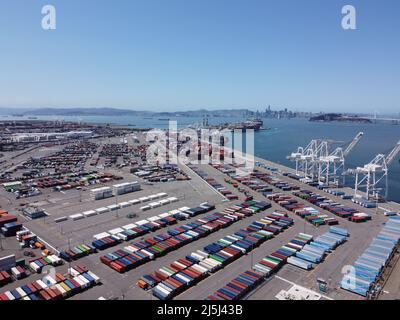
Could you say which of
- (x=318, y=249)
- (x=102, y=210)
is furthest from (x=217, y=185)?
(x=318, y=249)

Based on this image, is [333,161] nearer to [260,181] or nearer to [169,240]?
[260,181]

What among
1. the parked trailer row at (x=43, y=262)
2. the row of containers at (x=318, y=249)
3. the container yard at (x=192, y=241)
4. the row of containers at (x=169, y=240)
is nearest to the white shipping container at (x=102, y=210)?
the container yard at (x=192, y=241)

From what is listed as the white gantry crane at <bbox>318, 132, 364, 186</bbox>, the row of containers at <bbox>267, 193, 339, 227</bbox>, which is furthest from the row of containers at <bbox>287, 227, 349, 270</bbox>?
the white gantry crane at <bbox>318, 132, 364, 186</bbox>

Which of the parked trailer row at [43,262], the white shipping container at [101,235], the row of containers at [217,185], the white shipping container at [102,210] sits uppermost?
the row of containers at [217,185]

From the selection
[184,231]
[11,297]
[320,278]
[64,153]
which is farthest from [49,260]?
[64,153]

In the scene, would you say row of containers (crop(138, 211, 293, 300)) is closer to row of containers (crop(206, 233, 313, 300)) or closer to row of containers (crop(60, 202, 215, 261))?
row of containers (crop(206, 233, 313, 300))

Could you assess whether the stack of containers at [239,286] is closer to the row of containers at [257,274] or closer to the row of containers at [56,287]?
the row of containers at [257,274]
